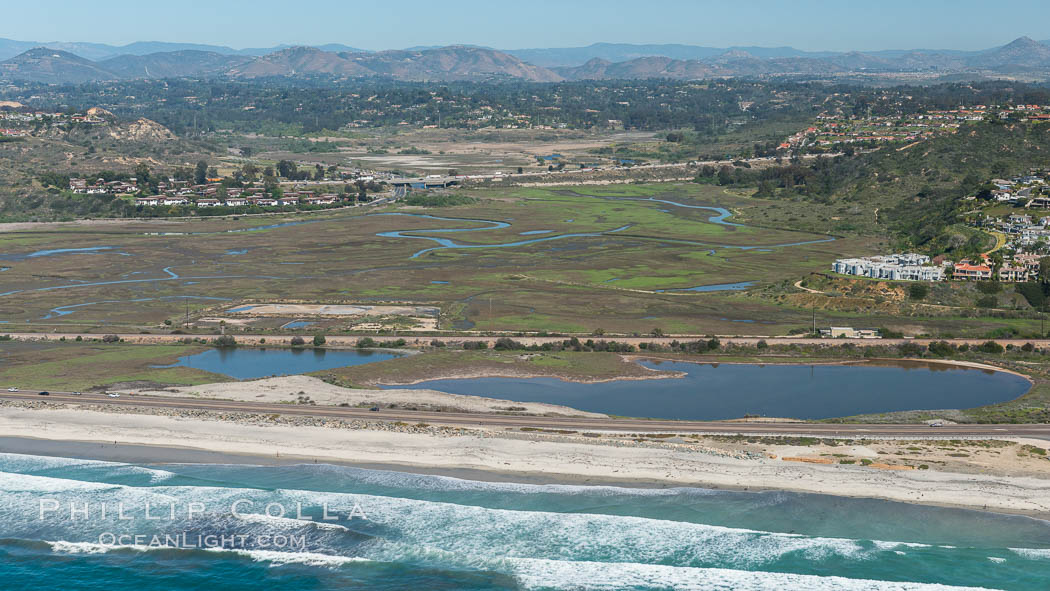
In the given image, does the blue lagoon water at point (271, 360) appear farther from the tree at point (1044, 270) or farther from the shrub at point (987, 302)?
the tree at point (1044, 270)

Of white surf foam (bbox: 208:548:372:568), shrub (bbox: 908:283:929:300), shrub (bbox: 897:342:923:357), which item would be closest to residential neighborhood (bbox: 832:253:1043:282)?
shrub (bbox: 908:283:929:300)

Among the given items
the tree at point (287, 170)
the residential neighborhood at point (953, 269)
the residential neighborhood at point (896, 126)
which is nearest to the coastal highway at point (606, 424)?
the residential neighborhood at point (953, 269)

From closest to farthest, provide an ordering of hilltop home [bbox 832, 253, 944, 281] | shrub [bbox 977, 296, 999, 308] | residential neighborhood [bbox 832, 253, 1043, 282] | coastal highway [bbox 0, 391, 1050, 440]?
coastal highway [bbox 0, 391, 1050, 440]
shrub [bbox 977, 296, 999, 308]
residential neighborhood [bbox 832, 253, 1043, 282]
hilltop home [bbox 832, 253, 944, 281]

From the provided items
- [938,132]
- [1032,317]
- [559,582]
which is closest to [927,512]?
[559,582]

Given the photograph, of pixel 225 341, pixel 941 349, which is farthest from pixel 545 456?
pixel 941 349

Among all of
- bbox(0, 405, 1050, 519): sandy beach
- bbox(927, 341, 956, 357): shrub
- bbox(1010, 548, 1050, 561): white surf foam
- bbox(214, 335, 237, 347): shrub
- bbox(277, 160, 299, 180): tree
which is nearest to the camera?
bbox(1010, 548, 1050, 561): white surf foam

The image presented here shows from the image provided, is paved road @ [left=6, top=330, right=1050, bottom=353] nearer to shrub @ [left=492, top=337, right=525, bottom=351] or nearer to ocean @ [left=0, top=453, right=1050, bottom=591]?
shrub @ [left=492, top=337, right=525, bottom=351]
